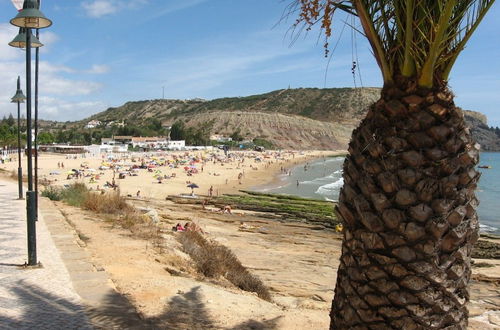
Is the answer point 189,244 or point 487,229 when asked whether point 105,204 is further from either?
point 487,229

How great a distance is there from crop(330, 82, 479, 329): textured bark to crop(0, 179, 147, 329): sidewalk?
9.56 feet

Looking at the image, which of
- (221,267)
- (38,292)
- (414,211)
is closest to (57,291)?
(38,292)

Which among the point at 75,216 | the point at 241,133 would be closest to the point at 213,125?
the point at 241,133

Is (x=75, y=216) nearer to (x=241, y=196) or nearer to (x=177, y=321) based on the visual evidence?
(x=177, y=321)

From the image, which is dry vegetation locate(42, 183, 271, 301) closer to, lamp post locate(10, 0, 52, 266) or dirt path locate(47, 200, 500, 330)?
dirt path locate(47, 200, 500, 330)

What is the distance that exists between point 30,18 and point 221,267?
17.4ft

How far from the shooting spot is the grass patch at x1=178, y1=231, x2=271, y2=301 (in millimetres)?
7816

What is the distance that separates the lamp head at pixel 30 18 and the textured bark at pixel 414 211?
5.52 m

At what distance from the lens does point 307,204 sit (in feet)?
89.1

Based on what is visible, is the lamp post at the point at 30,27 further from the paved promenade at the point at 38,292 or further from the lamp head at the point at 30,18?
the paved promenade at the point at 38,292

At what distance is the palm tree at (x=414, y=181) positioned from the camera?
7.90ft

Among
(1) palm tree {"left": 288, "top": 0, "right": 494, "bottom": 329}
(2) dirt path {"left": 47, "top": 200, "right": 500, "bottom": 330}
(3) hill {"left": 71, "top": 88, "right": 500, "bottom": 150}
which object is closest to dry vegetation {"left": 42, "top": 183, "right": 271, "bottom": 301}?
(2) dirt path {"left": 47, "top": 200, "right": 500, "bottom": 330}

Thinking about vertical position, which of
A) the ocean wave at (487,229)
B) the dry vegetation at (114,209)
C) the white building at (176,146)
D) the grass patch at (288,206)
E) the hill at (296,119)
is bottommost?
the ocean wave at (487,229)

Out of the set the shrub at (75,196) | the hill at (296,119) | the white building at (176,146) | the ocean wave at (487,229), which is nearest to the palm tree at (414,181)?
the shrub at (75,196)
